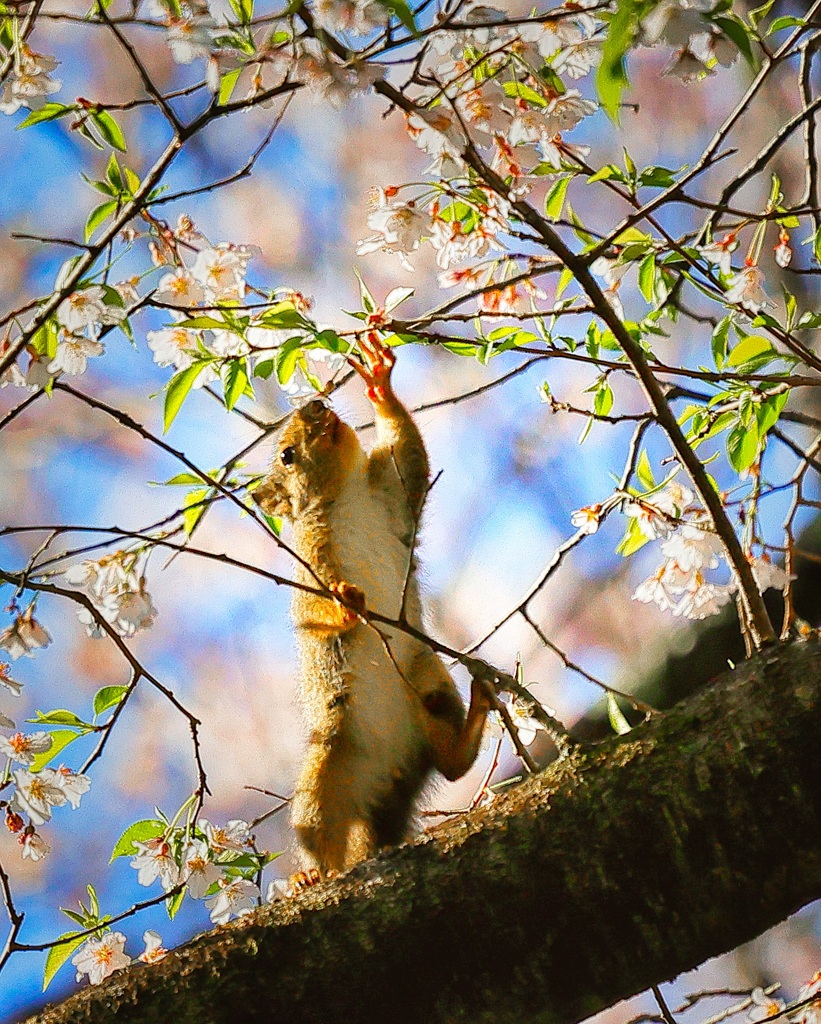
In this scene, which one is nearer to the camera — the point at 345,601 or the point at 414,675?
the point at 345,601

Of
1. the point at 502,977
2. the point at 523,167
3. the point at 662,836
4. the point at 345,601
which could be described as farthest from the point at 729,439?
the point at 502,977

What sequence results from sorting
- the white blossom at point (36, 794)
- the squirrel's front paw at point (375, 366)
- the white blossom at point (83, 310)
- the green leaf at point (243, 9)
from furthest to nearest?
1. the squirrel's front paw at point (375, 366)
2. the white blossom at point (36, 794)
3. the white blossom at point (83, 310)
4. the green leaf at point (243, 9)

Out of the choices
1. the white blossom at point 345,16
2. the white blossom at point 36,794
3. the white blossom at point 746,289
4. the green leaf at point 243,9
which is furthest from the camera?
the white blossom at point 36,794

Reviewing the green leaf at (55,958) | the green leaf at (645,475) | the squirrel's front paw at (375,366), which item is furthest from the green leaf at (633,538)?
the green leaf at (55,958)

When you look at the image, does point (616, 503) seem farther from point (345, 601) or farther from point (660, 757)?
point (660, 757)

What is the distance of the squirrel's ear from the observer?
2.22 meters

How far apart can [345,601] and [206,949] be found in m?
0.56

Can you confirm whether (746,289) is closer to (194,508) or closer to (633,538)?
(633,538)

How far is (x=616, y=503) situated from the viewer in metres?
1.77

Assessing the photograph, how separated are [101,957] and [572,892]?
110 centimetres

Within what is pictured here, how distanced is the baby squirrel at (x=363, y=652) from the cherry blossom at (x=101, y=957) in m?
0.37

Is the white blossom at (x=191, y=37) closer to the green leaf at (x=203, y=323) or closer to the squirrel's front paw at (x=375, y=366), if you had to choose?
the green leaf at (x=203, y=323)

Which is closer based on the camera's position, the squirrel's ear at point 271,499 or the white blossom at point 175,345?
the white blossom at point 175,345

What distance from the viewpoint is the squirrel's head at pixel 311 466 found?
7.27ft
